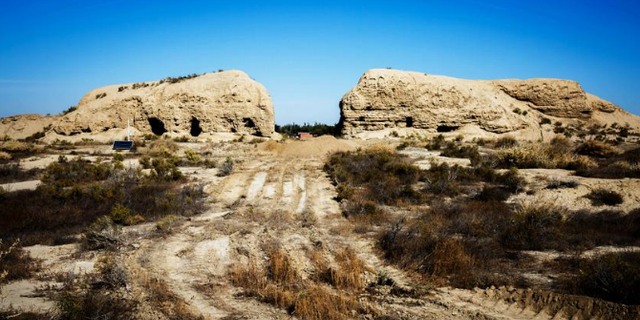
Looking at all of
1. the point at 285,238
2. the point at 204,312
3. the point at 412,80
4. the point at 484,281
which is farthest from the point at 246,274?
the point at 412,80

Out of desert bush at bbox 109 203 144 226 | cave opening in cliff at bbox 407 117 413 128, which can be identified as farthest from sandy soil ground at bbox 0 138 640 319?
cave opening in cliff at bbox 407 117 413 128

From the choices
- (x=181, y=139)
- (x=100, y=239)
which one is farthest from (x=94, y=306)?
(x=181, y=139)

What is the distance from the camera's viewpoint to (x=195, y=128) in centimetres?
2922

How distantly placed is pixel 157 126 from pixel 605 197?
30178 millimetres

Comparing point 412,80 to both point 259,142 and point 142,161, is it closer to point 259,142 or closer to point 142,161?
point 259,142

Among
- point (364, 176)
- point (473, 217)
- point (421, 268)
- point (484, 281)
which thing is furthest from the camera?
point (364, 176)

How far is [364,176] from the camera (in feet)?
47.2

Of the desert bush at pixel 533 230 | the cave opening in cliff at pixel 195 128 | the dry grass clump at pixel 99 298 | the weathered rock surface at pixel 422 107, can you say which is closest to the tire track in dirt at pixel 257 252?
the dry grass clump at pixel 99 298

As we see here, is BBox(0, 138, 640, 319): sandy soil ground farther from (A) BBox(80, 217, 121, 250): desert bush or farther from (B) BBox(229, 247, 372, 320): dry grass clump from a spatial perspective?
(A) BBox(80, 217, 121, 250): desert bush

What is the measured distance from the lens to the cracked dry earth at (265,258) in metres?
4.70

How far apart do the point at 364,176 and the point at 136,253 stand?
31.7 feet

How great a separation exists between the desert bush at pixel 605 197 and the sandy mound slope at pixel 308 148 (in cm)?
1459

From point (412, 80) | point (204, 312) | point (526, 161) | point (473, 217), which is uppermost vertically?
point (412, 80)

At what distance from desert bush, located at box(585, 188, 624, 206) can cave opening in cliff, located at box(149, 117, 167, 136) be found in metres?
28.8
